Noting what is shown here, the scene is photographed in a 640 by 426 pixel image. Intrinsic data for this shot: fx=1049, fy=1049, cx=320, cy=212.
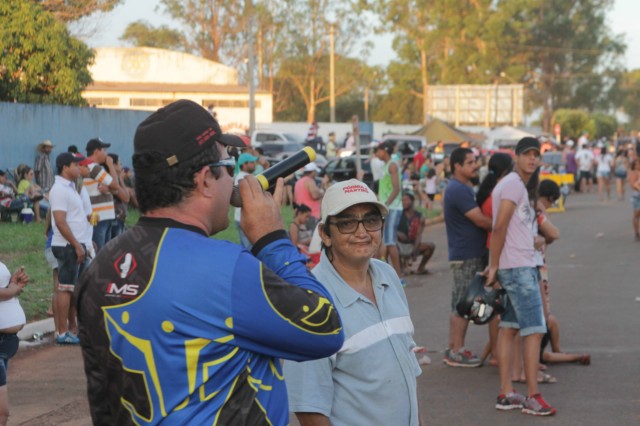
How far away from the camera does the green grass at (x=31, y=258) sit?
38.2 feet

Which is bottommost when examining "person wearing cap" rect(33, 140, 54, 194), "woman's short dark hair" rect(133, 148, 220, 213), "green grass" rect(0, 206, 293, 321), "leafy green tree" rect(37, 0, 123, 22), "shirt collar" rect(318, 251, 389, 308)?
"green grass" rect(0, 206, 293, 321)

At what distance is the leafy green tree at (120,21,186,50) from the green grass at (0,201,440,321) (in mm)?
50083

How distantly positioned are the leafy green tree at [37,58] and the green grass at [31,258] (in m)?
6.50

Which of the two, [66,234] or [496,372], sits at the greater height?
[66,234]

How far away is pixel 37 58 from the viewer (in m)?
26.2

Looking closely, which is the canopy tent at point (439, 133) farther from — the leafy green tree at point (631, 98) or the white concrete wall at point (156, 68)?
the leafy green tree at point (631, 98)

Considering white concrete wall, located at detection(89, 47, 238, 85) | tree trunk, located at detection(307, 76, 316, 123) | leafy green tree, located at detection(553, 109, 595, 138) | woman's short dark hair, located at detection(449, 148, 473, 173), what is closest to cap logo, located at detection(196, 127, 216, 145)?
woman's short dark hair, located at detection(449, 148, 473, 173)

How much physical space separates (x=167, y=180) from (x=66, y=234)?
25.2 feet

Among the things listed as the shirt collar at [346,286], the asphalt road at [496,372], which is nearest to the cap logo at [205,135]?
the shirt collar at [346,286]

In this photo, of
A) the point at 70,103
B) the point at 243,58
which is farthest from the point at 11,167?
the point at 243,58

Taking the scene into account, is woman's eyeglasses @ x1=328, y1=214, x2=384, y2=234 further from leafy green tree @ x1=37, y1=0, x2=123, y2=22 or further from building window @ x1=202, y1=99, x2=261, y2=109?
building window @ x1=202, y1=99, x2=261, y2=109

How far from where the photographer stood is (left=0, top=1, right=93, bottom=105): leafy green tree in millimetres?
25544

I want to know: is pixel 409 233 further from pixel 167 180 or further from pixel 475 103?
pixel 475 103

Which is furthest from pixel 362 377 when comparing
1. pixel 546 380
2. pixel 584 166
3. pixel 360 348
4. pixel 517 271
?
pixel 584 166
